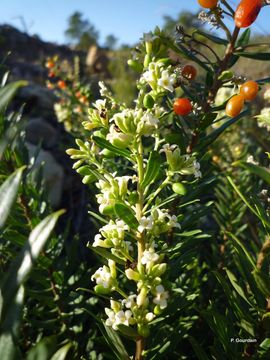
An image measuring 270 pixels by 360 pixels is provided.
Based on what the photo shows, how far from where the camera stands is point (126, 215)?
95cm

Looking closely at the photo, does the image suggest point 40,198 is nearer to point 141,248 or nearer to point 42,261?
point 42,261

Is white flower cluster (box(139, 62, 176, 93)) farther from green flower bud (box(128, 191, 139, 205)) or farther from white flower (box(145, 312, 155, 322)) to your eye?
white flower (box(145, 312, 155, 322))

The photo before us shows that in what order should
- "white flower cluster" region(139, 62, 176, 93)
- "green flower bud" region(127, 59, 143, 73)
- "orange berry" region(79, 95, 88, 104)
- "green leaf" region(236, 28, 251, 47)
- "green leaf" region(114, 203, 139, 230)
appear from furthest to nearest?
"orange berry" region(79, 95, 88, 104) → "green leaf" region(236, 28, 251, 47) → "green flower bud" region(127, 59, 143, 73) → "white flower cluster" region(139, 62, 176, 93) → "green leaf" region(114, 203, 139, 230)

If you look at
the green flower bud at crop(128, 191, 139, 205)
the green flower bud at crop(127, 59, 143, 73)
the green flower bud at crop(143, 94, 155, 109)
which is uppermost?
the green flower bud at crop(127, 59, 143, 73)

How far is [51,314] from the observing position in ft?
5.59

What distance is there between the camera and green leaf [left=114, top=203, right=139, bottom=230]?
927 mm

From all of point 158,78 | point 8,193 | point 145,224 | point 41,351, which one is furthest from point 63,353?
point 158,78

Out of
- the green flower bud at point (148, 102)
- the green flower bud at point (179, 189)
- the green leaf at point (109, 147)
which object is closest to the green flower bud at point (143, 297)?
the green flower bud at point (179, 189)

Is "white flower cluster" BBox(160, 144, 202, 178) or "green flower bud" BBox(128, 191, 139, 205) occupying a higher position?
"white flower cluster" BBox(160, 144, 202, 178)

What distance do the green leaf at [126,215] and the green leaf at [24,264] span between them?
0.33 meters

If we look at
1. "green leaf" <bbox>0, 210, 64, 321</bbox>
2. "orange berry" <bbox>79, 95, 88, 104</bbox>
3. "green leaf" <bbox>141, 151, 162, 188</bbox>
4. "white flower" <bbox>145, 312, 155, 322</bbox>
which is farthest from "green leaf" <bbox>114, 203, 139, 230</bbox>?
"orange berry" <bbox>79, 95, 88, 104</bbox>

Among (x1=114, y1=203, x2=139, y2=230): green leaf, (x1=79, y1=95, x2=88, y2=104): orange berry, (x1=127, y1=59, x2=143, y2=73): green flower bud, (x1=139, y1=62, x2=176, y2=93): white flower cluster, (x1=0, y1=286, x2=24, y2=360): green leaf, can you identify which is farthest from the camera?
(x1=79, y1=95, x2=88, y2=104): orange berry

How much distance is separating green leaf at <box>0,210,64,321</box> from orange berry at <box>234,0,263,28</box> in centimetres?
83

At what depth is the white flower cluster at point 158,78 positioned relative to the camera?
1028 millimetres
